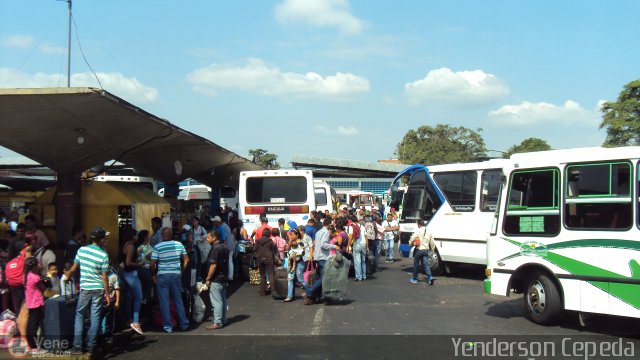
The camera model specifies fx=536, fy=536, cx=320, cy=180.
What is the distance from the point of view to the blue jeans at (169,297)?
8484mm

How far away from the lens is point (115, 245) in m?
12.2

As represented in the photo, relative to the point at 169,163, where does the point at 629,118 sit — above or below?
above

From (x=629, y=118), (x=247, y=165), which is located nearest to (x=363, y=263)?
(x=247, y=165)

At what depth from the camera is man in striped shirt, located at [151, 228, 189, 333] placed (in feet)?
27.8

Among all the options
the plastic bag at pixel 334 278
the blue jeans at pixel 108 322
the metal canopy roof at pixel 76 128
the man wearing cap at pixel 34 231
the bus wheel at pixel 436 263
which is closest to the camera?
the blue jeans at pixel 108 322

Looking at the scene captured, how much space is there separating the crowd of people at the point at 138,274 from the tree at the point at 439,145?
46.2 metres

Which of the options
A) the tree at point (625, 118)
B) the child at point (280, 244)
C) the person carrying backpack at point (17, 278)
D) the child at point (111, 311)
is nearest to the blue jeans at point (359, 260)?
the child at point (280, 244)

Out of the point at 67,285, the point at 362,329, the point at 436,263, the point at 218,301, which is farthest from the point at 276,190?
the point at 67,285

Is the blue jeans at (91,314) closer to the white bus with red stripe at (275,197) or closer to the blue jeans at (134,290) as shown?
the blue jeans at (134,290)

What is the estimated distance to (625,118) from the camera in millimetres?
40188

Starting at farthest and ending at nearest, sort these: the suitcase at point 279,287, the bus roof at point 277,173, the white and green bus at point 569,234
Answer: the bus roof at point 277,173
the suitcase at point 279,287
the white and green bus at point 569,234

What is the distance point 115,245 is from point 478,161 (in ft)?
31.1

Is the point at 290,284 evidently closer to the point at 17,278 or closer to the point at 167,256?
the point at 167,256

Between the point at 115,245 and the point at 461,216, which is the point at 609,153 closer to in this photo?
the point at 461,216
